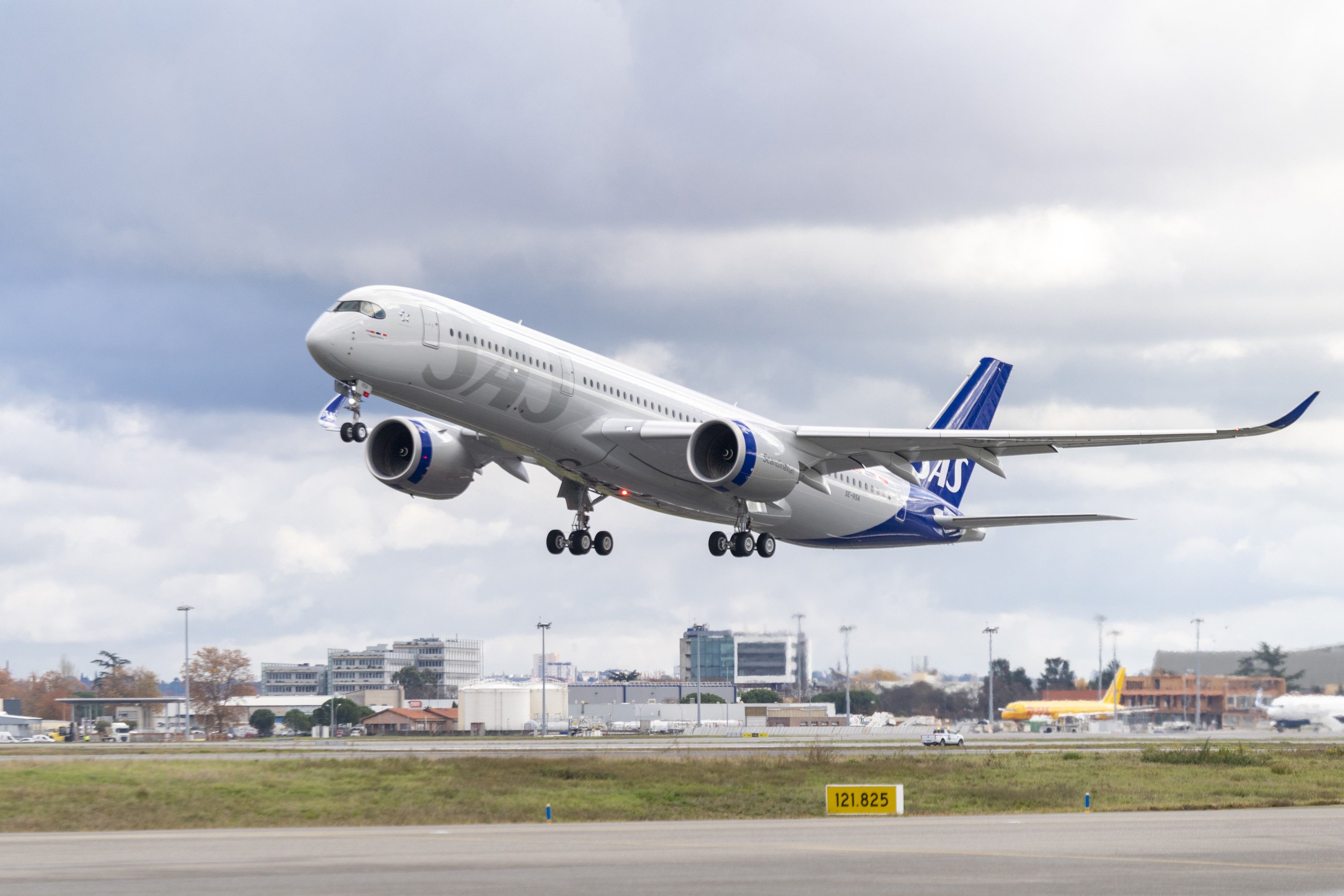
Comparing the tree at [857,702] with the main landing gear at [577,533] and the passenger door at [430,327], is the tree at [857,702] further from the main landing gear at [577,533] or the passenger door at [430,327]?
the passenger door at [430,327]

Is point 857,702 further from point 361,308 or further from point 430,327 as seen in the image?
point 361,308

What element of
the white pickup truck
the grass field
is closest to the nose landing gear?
the grass field

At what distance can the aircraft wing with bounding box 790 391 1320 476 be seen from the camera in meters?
48.6

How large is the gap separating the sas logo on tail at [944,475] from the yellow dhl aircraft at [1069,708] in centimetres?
9879

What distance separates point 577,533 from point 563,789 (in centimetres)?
Answer: 1148

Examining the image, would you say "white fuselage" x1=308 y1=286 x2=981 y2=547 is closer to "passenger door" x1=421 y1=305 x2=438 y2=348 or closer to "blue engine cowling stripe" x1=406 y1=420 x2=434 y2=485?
"passenger door" x1=421 y1=305 x2=438 y2=348

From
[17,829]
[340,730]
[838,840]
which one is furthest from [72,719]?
[838,840]

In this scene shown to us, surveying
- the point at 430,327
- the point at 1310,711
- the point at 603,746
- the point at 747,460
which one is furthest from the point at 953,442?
the point at 1310,711

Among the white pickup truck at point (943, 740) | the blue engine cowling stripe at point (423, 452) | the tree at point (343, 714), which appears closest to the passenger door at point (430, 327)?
the blue engine cowling stripe at point (423, 452)

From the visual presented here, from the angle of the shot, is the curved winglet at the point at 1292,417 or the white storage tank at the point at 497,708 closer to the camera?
the curved winglet at the point at 1292,417

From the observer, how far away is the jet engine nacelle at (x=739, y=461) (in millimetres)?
48250

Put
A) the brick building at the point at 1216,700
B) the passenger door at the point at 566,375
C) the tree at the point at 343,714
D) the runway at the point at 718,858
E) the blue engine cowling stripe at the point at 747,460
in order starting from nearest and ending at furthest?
the runway at the point at 718,858 → the passenger door at the point at 566,375 → the blue engine cowling stripe at the point at 747,460 → the brick building at the point at 1216,700 → the tree at the point at 343,714

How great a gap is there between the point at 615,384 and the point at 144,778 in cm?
2052

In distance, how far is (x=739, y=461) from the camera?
157 ft
